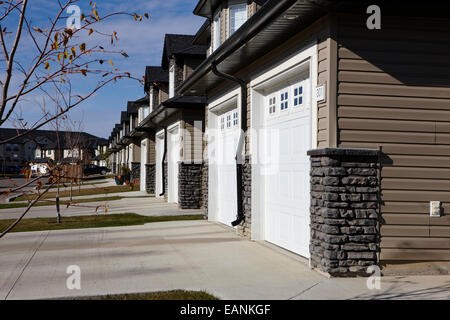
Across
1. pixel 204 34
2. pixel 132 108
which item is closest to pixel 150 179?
pixel 204 34

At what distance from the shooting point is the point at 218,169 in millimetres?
12398

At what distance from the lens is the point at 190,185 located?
1606 centimetres

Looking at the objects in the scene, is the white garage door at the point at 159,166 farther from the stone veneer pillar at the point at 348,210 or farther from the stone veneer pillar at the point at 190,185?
the stone veneer pillar at the point at 348,210

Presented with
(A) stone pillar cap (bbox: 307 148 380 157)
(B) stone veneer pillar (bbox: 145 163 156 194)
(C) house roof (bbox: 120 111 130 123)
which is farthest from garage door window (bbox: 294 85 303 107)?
(C) house roof (bbox: 120 111 130 123)

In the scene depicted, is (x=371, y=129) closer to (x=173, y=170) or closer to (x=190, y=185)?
(x=190, y=185)

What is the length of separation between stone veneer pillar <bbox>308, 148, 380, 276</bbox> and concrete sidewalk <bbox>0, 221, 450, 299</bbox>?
286mm

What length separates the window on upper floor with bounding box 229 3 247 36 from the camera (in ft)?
36.9

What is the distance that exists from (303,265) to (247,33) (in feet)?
12.7

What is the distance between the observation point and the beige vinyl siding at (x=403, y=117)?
617 cm

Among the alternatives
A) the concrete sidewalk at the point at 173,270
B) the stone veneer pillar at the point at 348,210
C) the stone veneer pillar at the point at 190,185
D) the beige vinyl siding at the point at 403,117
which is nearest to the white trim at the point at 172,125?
the stone veneer pillar at the point at 190,185

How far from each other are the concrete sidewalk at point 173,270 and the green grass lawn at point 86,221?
5.03 feet

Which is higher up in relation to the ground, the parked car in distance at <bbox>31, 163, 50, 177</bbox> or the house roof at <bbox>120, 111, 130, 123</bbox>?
the house roof at <bbox>120, 111, 130, 123</bbox>

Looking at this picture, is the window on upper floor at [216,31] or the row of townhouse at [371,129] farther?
the window on upper floor at [216,31]

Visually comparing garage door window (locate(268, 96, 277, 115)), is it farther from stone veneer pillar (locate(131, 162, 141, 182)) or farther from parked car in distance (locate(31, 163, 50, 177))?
stone veneer pillar (locate(131, 162, 141, 182))
